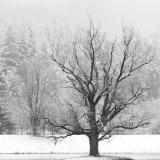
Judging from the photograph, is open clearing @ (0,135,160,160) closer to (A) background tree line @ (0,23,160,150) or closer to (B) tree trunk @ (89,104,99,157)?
(A) background tree line @ (0,23,160,150)

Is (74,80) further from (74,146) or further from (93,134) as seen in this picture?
(74,146)

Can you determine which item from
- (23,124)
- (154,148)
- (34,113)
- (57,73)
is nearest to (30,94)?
(34,113)

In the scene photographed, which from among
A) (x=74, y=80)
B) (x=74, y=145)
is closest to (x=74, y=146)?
(x=74, y=145)

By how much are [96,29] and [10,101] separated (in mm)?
59434

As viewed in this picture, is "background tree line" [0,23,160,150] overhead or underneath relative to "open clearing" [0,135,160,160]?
overhead

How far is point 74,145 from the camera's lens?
52219mm

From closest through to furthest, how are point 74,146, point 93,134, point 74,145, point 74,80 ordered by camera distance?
point 93,134
point 74,80
point 74,146
point 74,145

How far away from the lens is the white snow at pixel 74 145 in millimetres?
50781

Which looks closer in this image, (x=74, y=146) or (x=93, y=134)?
(x=93, y=134)

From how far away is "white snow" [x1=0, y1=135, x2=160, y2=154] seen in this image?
50.8 meters

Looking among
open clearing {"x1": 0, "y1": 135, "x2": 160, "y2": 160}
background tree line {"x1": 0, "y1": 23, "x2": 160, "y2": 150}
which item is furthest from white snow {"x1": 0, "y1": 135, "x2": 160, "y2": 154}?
A: background tree line {"x1": 0, "y1": 23, "x2": 160, "y2": 150}

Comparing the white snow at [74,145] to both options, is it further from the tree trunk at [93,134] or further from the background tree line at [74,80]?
the tree trunk at [93,134]

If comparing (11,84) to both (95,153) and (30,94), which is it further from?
(95,153)

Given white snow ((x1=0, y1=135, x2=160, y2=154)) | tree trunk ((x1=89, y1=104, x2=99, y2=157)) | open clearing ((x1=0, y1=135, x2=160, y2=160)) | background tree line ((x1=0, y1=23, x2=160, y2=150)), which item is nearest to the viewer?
tree trunk ((x1=89, y1=104, x2=99, y2=157))
